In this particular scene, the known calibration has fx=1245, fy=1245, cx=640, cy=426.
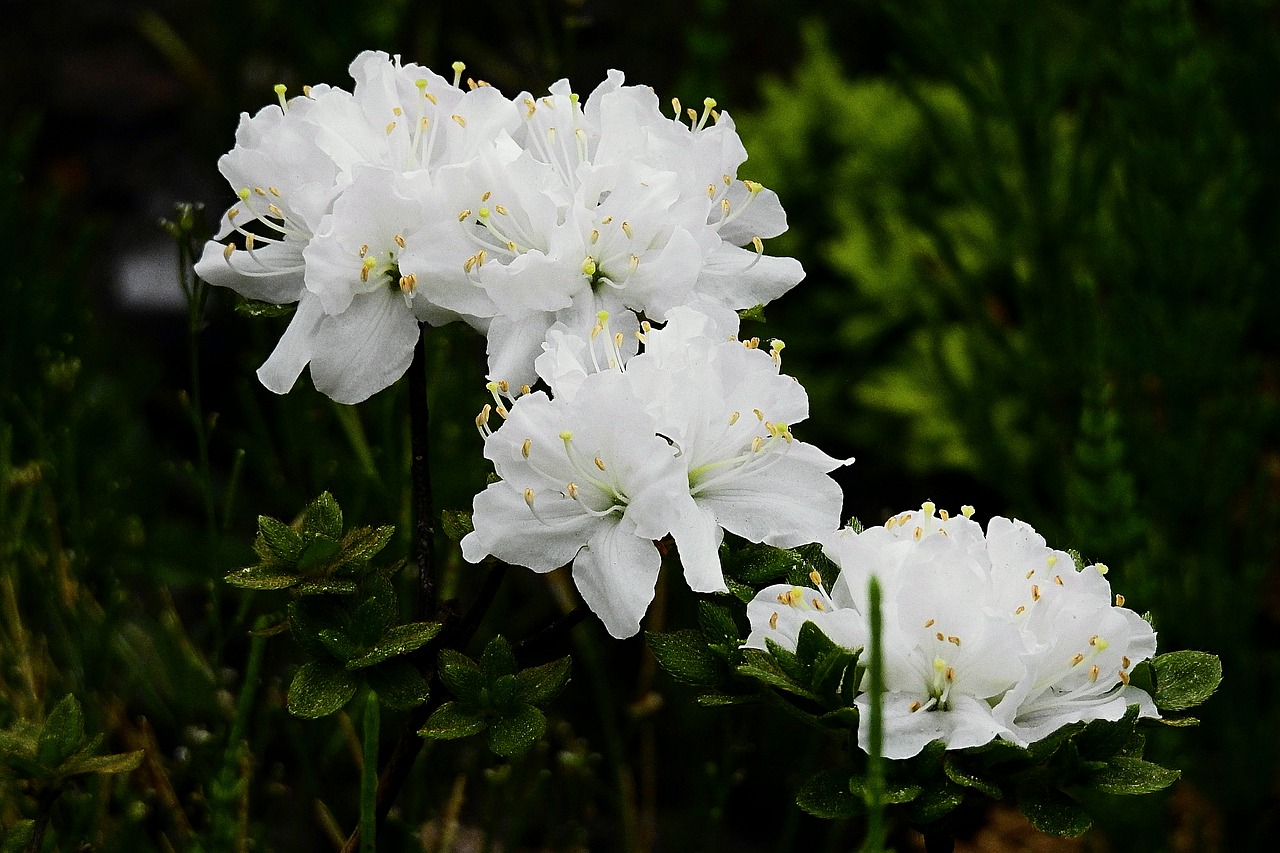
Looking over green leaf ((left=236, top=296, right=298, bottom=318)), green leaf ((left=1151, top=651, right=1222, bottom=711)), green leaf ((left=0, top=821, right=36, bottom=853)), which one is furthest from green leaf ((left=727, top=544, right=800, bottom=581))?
green leaf ((left=0, top=821, right=36, bottom=853))

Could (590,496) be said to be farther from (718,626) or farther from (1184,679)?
(1184,679)

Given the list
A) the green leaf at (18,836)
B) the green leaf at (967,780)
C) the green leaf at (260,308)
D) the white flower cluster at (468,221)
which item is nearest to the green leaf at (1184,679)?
the green leaf at (967,780)

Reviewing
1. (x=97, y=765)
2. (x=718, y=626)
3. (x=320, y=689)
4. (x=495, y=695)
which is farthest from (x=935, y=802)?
(x=97, y=765)

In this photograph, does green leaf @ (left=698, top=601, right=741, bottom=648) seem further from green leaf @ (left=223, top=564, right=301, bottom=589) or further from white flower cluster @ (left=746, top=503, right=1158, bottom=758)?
green leaf @ (left=223, top=564, right=301, bottom=589)

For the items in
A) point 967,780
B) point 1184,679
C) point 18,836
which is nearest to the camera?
point 967,780

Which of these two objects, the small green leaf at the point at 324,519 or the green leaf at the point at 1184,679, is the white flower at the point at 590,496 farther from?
the green leaf at the point at 1184,679

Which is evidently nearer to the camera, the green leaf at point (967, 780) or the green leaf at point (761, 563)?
the green leaf at point (967, 780)

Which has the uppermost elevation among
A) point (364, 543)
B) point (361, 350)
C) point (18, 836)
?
point (361, 350)
